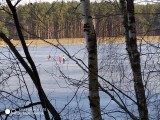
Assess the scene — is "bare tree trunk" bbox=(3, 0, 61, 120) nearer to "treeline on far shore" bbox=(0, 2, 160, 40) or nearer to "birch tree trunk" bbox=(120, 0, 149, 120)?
"treeline on far shore" bbox=(0, 2, 160, 40)

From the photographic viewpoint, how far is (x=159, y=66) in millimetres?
3609

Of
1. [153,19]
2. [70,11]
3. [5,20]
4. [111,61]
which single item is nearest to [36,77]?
[5,20]

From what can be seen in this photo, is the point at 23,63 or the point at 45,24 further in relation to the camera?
the point at 45,24

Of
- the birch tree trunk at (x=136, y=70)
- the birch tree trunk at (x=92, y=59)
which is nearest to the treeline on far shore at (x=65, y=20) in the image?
the birch tree trunk at (x=92, y=59)

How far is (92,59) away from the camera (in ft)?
7.97

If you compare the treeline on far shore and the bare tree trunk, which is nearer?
the bare tree trunk

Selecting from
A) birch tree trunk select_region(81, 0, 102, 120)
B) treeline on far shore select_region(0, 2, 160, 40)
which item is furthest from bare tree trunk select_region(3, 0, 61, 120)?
birch tree trunk select_region(81, 0, 102, 120)

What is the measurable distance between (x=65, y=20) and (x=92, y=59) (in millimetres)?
894

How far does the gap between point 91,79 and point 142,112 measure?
0.70m

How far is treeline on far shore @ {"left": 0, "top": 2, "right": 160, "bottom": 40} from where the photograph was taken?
217 cm

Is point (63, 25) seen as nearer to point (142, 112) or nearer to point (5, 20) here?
point (5, 20)

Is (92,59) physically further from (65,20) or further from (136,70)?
(65,20)

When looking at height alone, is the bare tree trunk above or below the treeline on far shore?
below

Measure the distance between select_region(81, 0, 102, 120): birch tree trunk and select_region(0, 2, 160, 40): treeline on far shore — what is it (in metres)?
0.20
